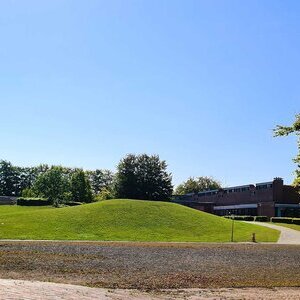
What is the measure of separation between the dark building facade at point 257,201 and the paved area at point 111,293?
230ft

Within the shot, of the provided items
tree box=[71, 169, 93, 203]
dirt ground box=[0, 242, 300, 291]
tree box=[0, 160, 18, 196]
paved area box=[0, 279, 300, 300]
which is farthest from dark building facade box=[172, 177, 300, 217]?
tree box=[0, 160, 18, 196]

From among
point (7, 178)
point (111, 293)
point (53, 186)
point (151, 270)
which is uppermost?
point (7, 178)

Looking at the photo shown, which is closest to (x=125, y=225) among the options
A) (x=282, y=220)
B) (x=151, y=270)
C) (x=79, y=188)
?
(x=151, y=270)

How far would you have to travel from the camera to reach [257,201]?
10225cm

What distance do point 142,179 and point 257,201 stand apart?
1317 inches

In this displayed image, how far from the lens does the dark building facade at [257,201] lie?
314 feet

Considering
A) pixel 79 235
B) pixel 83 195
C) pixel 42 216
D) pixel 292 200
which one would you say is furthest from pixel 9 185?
pixel 79 235

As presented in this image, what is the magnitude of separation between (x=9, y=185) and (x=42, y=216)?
4787 inches

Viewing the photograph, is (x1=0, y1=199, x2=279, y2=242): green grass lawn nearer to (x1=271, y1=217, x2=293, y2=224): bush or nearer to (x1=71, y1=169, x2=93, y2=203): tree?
(x1=271, y1=217, x2=293, y2=224): bush

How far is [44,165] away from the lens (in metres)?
179

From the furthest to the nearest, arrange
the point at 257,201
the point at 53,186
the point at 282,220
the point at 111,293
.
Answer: the point at 53,186, the point at 257,201, the point at 282,220, the point at 111,293

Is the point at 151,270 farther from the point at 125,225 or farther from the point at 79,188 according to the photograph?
the point at 79,188

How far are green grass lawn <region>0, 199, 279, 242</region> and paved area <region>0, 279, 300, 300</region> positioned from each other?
102 feet

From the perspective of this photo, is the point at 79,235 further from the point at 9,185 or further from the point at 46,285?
the point at 9,185
